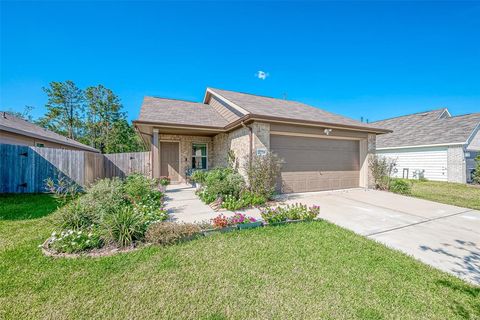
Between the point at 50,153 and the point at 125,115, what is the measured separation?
78.4ft

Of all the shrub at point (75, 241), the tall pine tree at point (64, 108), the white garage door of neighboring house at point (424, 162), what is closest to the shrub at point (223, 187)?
the shrub at point (75, 241)

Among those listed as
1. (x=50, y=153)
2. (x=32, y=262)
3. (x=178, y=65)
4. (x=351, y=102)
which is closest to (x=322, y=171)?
(x=32, y=262)

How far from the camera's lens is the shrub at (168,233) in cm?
355

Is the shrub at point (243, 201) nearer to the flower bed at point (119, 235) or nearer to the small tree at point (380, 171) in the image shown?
the flower bed at point (119, 235)

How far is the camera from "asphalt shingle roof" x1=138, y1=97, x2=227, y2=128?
8.66m

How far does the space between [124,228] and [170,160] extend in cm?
741

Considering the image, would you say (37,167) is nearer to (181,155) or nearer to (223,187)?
(181,155)

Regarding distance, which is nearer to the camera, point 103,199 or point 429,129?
point 103,199

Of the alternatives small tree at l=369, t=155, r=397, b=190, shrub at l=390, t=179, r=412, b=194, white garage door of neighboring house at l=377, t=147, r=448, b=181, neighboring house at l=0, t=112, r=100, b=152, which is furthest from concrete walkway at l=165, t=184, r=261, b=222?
white garage door of neighboring house at l=377, t=147, r=448, b=181

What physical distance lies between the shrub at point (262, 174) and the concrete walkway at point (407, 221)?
0.97 meters

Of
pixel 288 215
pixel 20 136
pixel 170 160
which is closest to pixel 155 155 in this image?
pixel 170 160

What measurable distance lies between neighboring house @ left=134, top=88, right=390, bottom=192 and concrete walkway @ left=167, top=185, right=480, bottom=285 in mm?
1243

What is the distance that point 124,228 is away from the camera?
356cm

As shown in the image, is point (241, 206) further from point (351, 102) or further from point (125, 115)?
point (125, 115)
